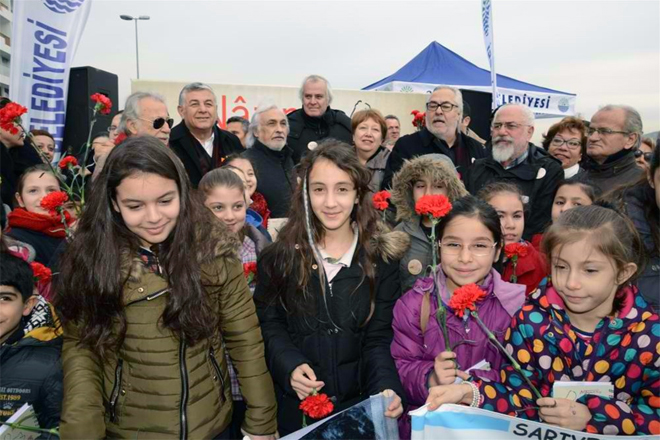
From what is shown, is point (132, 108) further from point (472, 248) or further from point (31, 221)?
point (472, 248)

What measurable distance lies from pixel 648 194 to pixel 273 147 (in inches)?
131

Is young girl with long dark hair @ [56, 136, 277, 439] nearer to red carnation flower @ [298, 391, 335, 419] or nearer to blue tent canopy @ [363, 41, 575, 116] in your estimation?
red carnation flower @ [298, 391, 335, 419]

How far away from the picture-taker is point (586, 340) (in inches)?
80.2

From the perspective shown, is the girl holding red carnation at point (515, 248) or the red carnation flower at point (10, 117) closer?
the red carnation flower at point (10, 117)

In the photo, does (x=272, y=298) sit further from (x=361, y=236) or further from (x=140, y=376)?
(x=140, y=376)

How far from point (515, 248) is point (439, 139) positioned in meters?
2.36

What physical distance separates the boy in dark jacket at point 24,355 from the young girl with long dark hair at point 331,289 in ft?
3.01

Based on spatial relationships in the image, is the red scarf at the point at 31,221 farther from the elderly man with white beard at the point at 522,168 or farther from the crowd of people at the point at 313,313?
the elderly man with white beard at the point at 522,168

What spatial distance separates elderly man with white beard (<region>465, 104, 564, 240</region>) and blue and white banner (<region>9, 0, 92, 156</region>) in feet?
17.2

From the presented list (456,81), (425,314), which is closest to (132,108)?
(425,314)

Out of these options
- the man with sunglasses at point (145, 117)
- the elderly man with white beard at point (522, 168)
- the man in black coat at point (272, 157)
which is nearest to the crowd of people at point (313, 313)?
the elderly man with white beard at point (522, 168)

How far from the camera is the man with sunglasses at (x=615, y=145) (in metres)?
4.43

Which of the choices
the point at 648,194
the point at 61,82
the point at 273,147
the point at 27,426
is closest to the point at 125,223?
the point at 27,426

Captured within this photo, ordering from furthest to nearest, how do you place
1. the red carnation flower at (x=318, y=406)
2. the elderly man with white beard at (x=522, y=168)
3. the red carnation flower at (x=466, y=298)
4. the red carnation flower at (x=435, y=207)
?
1. the elderly man with white beard at (x=522, y=168)
2. the red carnation flower at (x=318, y=406)
3. the red carnation flower at (x=435, y=207)
4. the red carnation flower at (x=466, y=298)
